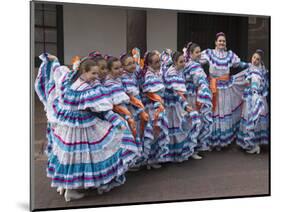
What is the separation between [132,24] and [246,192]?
1893mm

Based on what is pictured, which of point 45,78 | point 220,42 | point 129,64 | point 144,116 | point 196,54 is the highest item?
point 220,42

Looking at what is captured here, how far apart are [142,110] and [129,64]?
0.41m

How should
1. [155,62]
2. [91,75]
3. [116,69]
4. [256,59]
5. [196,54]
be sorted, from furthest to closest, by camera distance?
[256,59] → [196,54] → [155,62] → [116,69] → [91,75]

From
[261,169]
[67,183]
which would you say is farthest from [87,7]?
[261,169]

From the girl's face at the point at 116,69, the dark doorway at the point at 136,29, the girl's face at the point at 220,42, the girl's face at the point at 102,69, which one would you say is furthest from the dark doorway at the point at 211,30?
the girl's face at the point at 102,69

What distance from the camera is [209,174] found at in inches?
139

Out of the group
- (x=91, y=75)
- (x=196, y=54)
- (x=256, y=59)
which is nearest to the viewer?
(x=91, y=75)

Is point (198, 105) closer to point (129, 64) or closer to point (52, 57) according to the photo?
point (129, 64)

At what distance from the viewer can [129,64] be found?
3250mm

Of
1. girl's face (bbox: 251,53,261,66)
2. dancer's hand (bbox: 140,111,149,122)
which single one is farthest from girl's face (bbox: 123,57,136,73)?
girl's face (bbox: 251,53,261,66)

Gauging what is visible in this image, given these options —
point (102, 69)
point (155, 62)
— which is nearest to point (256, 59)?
point (155, 62)

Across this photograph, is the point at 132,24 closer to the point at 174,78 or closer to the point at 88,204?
the point at 174,78

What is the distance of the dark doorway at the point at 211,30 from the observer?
3.42 meters

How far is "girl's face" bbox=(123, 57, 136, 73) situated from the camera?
10.6ft
